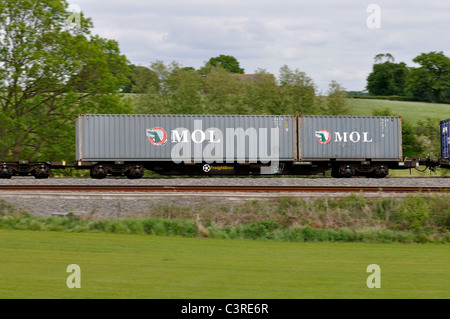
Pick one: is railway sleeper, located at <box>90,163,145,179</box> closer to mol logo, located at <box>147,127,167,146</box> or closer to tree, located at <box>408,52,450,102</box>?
mol logo, located at <box>147,127,167,146</box>

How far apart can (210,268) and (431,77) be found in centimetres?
9126

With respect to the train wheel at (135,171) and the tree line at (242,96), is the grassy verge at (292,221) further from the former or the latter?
the tree line at (242,96)

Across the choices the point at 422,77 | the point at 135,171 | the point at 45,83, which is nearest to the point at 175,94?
the point at 45,83

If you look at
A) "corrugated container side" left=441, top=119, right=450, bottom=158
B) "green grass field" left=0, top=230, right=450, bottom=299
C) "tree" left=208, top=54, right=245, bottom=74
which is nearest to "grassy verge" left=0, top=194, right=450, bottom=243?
"green grass field" left=0, top=230, right=450, bottom=299

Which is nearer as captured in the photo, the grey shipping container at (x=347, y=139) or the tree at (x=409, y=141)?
the grey shipping container at (x=347, y=139)

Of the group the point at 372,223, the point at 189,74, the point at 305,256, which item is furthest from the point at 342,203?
the point at 189,74

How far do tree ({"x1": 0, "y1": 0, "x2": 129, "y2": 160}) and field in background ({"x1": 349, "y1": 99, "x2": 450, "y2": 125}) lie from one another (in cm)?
4975

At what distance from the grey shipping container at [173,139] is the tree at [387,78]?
3280 inches

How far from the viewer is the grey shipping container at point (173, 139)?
25156 millimetres

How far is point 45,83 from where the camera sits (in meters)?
29.7

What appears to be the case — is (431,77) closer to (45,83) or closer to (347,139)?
(347,139)

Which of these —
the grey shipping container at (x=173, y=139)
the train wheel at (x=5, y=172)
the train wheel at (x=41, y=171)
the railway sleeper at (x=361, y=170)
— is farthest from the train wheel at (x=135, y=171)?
the railway sleeper at (x=361, y=170)

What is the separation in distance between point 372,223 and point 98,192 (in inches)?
381

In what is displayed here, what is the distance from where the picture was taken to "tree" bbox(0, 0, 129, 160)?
29016 mm
